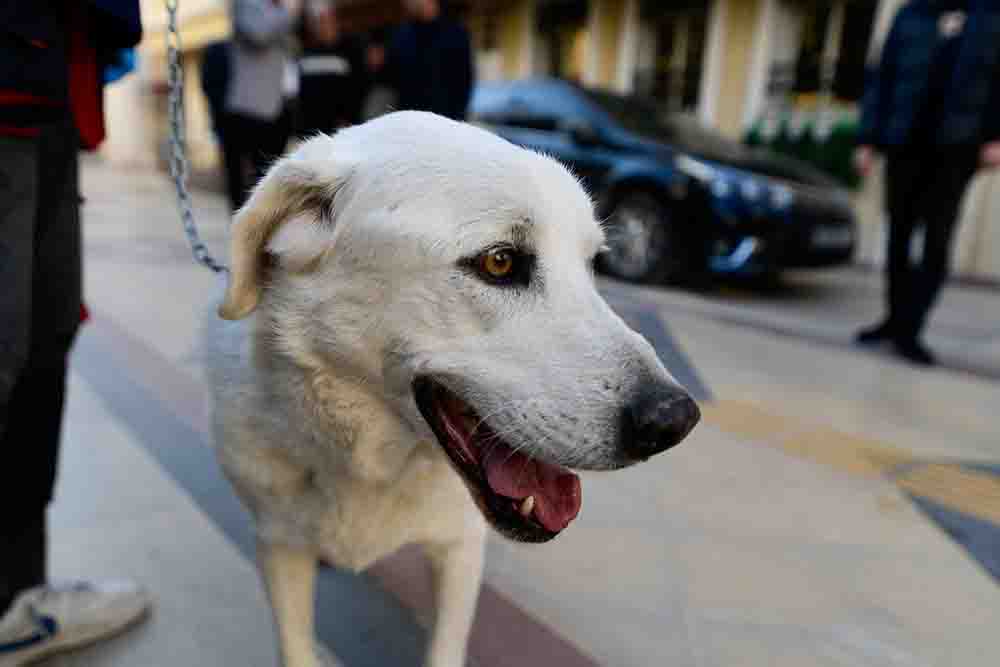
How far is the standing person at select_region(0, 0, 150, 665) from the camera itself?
128 centimetres

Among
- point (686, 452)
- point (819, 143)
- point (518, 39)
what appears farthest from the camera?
point (518, 39)

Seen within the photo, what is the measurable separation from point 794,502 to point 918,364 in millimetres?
2173

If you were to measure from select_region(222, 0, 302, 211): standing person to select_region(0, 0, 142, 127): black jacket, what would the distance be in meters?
2.62

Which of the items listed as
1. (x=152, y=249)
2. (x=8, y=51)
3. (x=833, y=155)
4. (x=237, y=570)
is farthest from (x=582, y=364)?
(x=833, y=155)

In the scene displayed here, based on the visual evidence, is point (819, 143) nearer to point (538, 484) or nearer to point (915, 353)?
point (915, 353)

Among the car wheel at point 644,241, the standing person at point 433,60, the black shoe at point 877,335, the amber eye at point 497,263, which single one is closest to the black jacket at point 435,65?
the standing person at point 433,60

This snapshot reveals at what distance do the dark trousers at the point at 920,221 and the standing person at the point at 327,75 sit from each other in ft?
10.8

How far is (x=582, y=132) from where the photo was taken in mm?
6289

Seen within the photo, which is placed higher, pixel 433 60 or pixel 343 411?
pixel 433 60

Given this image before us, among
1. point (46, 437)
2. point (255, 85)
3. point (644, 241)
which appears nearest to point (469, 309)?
point (46, 437)

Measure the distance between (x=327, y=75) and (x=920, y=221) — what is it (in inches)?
145

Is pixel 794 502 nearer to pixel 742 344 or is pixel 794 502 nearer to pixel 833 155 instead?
pixel 742 344

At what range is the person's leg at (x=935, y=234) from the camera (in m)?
3.86

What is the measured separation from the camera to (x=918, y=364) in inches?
159
